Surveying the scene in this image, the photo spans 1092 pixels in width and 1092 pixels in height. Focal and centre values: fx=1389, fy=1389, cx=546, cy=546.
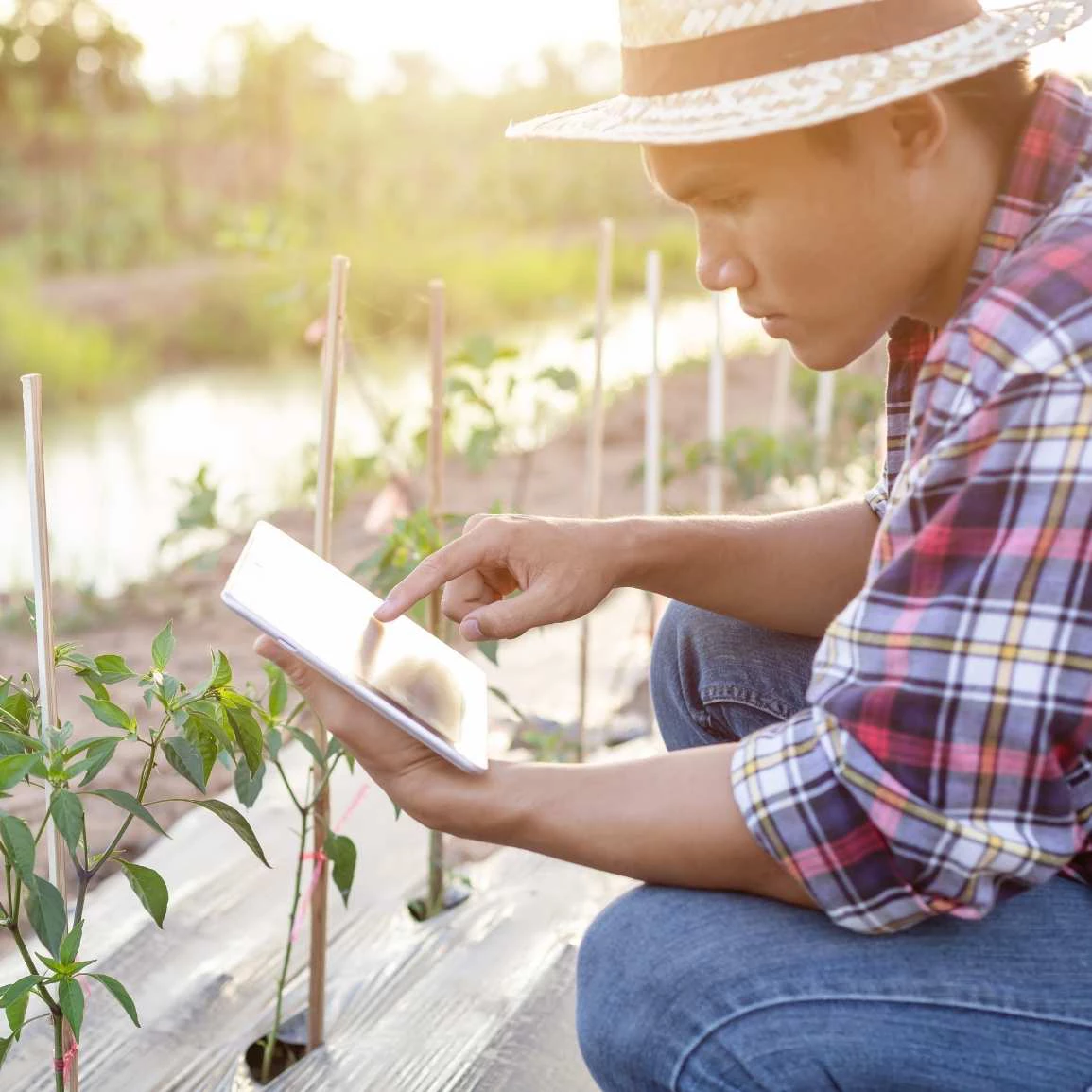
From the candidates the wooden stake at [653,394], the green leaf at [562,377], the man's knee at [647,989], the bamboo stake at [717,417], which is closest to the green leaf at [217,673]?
the man's knee at [647,989]

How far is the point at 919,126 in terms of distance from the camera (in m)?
0.99

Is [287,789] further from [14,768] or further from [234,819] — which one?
[14,768]

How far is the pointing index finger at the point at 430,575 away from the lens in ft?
3.95

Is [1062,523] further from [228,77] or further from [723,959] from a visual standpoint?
[228,77]

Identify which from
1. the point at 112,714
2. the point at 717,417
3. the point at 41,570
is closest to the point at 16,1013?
the point at 112,714

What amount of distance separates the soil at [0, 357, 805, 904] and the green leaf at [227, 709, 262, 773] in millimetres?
658

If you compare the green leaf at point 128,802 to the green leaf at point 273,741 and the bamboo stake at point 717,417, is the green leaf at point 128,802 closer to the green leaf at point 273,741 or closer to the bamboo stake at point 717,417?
the green leaf at point 273,741

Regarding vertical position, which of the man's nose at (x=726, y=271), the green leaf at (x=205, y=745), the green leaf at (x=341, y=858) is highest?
the man's nose at (x=726, y=271)

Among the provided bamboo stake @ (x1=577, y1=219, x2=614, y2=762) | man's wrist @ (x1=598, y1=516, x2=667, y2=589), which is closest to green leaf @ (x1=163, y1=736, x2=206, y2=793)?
man's wrist @ (x1=598, y1=516, x2=667, y2=589)

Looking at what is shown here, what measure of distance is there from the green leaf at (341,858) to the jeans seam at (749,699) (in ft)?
1.31

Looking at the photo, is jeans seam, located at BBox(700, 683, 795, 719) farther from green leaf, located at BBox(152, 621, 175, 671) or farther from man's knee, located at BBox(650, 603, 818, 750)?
green leaf, located at BBox(152, 621, 175, 671)

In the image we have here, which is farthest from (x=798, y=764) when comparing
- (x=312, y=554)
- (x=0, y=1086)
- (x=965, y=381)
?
(x=0, y=1086)

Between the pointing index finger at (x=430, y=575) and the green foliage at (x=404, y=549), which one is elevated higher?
the pointing index finger at (x=430, y=575)

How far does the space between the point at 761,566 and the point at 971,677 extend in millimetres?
545
